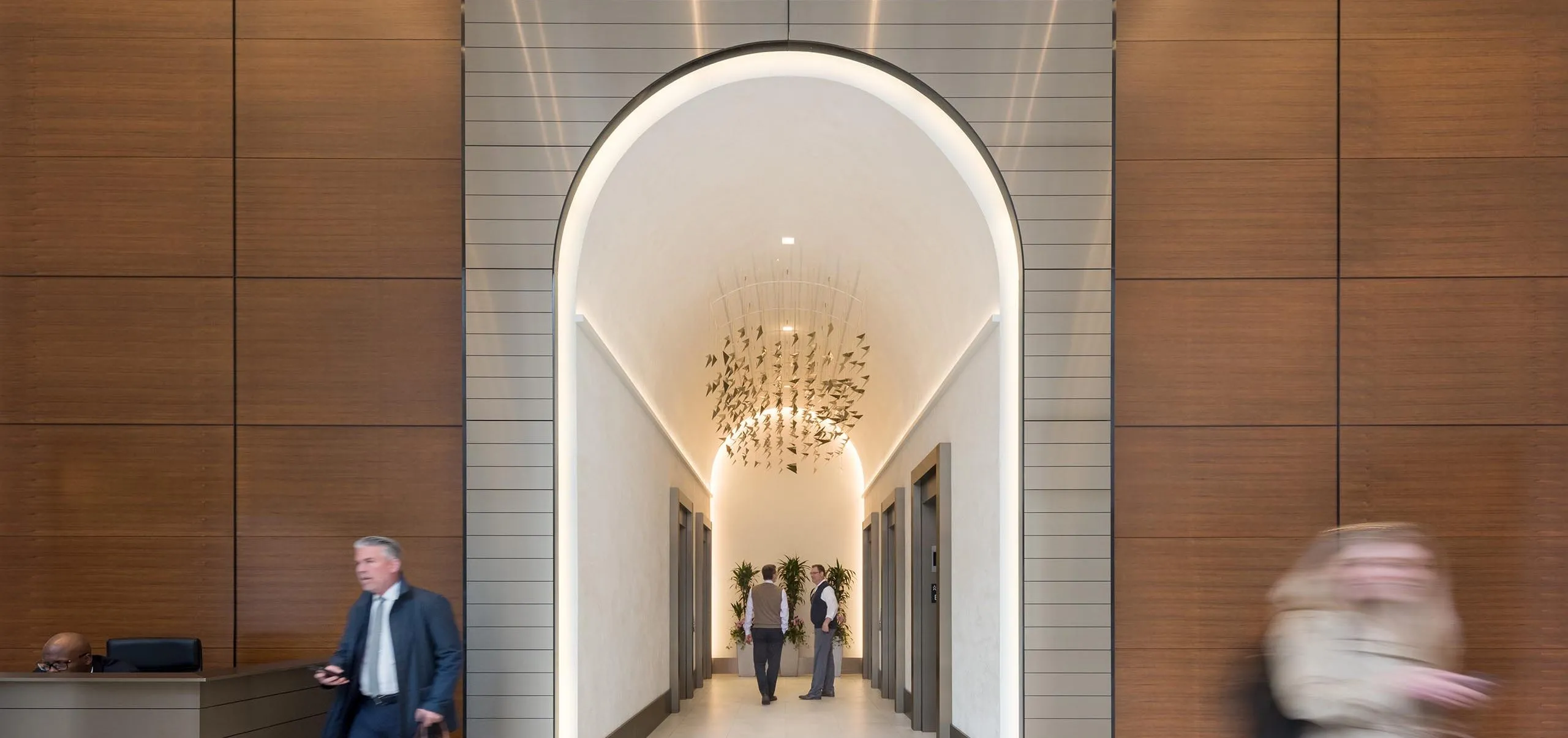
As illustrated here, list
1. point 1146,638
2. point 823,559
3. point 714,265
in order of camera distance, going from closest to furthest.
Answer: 1. point 1146,638
2. point 714,265
3. point 823,559

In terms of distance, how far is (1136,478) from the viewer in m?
5.86

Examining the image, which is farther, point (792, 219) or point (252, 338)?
point (792, 219)

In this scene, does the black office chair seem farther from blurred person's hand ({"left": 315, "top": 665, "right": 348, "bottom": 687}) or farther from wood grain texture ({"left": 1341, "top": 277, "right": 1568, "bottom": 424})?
wood grain texture ({"left": 1341, "top": 277, "right": 1568, "bottom": 424})

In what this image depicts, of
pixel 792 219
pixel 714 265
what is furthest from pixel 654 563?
pixel 792 219

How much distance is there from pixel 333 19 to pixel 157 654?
2.99 meters

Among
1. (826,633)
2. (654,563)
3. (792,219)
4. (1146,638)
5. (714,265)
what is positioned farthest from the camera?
(826,633)

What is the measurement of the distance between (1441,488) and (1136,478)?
1.40 m

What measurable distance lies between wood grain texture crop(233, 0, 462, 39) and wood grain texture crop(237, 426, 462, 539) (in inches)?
73.4

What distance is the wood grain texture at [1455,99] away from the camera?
596cm

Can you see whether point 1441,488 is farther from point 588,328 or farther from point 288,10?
point 288,10

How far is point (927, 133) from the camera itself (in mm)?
6414

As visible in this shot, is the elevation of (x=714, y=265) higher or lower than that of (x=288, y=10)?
lower

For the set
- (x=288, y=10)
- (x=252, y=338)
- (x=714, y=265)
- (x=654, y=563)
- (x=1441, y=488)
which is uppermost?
(x=288, y=10)

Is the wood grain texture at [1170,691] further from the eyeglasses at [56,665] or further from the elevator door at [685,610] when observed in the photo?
the elevator door at [685,610]
